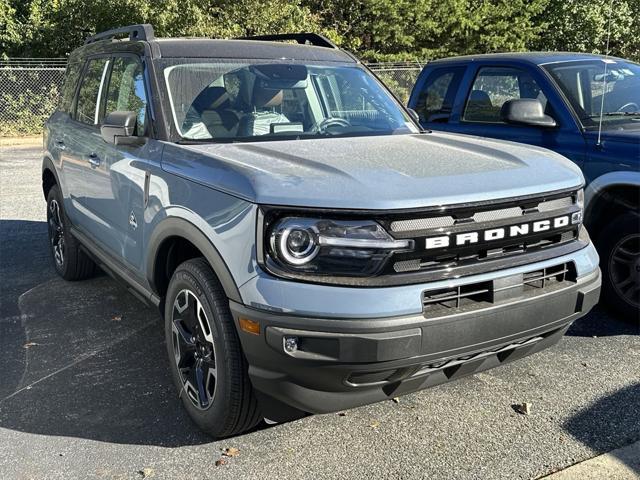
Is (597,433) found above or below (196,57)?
below

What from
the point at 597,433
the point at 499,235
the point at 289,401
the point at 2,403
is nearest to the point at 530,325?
the point at 499,235

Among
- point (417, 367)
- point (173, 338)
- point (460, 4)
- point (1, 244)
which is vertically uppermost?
point (460, 4)

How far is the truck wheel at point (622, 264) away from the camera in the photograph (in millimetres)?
4367

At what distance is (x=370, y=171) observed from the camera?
2736 millimetres

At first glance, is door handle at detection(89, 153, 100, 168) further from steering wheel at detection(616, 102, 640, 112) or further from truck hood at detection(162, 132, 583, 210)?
steering wheel at detection(616, 102, 640, 112)

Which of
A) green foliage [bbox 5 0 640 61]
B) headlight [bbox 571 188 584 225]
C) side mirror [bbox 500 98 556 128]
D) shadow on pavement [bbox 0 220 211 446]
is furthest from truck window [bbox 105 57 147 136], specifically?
green foliage [bbox 5 0 640 61]

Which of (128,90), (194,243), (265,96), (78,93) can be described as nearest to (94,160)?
(128,90)

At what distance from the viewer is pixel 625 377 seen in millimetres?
3738

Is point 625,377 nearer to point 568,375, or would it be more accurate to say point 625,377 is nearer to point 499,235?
point 568,375

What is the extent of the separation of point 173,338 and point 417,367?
4.44 ft

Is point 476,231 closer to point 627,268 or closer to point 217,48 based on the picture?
point 217,48

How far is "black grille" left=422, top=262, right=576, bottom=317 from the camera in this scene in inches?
99.9

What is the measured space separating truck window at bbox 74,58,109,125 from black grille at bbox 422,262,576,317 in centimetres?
310

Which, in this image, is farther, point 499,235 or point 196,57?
point 196,57
